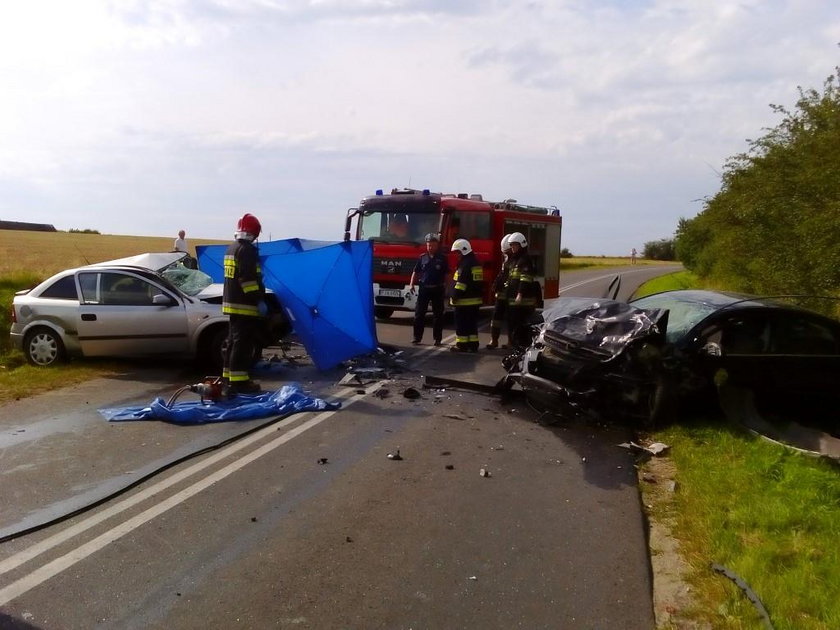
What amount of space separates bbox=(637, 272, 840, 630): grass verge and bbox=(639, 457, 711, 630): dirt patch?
27 mm

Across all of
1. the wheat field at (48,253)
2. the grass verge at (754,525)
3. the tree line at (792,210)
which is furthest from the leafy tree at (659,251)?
the grass verge at (754,525)

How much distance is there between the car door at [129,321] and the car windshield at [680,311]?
5.74 metres

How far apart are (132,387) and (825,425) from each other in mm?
7527

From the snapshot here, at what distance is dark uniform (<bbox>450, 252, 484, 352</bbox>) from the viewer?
38.5 feet

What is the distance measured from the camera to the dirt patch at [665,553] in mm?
3797

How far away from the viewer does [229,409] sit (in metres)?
7.68

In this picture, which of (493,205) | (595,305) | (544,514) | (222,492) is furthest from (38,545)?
(493,205)

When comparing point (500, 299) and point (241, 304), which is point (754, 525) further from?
point (500, 299)

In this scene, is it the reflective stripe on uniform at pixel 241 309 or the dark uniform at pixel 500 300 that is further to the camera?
the dark uniform at pixel 500 300

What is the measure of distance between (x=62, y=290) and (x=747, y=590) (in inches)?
356

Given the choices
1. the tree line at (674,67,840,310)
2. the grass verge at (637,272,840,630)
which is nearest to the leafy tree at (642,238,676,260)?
the tree line at (674,67,840,310)

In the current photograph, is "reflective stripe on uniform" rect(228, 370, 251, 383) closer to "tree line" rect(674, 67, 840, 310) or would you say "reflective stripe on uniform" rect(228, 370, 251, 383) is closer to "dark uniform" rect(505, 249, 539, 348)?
"dark uniform" rect(505, 249, 539, 348)

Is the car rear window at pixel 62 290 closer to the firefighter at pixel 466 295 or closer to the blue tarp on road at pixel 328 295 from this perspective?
the blue tarp on road at pixel 328 295

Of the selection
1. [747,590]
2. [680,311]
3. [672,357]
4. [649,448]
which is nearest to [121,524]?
[747,590]
